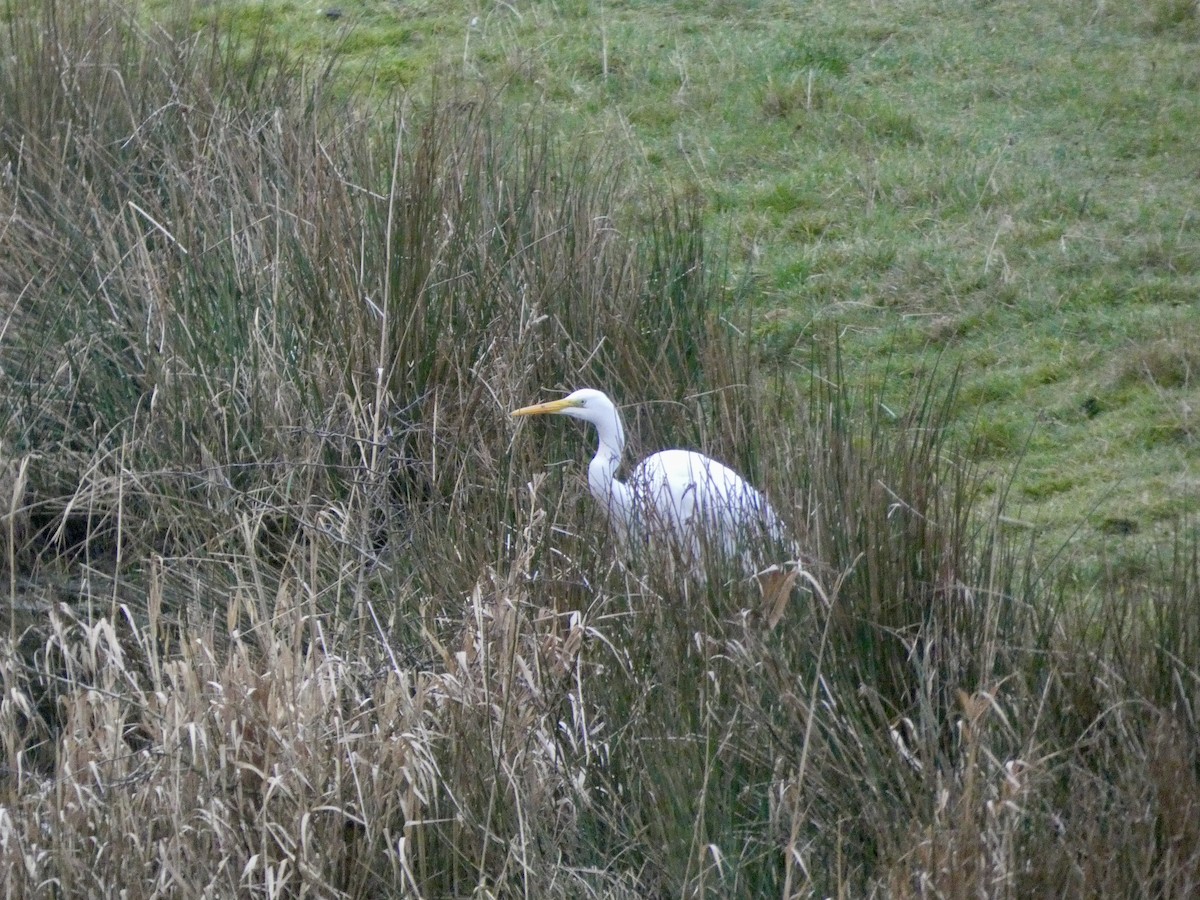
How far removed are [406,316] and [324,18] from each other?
3.86 m

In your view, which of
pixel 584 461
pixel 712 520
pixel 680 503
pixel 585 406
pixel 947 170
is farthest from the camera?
pixel 947 170

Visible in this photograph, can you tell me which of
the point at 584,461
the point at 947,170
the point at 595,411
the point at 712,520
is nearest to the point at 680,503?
the point at 712,520

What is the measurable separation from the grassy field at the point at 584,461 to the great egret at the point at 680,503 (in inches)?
3.4

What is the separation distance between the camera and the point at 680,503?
9.82 feet

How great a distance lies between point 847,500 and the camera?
268 cm

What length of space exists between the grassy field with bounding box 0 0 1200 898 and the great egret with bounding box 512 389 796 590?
86mm

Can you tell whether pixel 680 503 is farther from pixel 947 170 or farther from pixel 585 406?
pixel 947 170

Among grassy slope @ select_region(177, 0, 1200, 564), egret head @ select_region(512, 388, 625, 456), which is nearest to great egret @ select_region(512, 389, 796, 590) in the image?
egret head @ select_region(512, 388, 625, 456)

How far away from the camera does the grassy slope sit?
4.38 metres

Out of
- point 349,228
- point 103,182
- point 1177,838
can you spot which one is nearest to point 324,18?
point 103,182

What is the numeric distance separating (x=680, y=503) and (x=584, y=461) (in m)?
0.92

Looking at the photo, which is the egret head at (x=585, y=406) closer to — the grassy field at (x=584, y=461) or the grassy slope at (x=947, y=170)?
the grassy field at (x=584, y=461)

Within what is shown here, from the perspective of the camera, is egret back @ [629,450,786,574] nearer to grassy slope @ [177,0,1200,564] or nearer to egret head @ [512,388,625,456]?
egret head @ [512,388,625,456]

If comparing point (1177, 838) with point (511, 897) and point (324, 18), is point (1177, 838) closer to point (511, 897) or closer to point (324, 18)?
point (511, 897)
